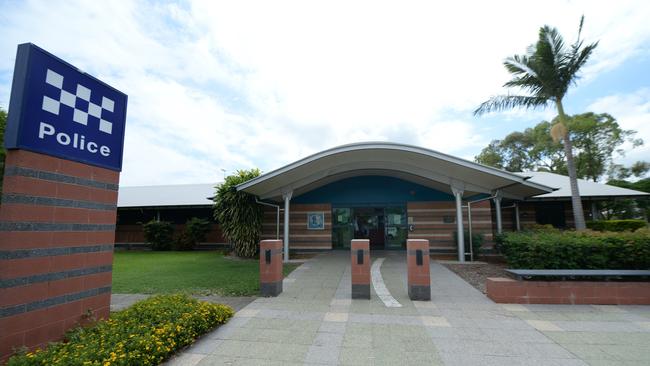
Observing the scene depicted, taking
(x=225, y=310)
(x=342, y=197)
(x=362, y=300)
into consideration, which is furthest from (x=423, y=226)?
(x=225, y=310)

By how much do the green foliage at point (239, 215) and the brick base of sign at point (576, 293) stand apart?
32.2 ft

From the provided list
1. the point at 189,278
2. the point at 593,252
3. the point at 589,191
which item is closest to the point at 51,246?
the point at 189,278

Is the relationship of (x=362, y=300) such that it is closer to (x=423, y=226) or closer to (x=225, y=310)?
(x=225, y=310)

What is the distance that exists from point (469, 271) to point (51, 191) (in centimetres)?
987

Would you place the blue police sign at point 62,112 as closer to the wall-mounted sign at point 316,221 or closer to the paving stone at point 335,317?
the paving stone at point 335,317

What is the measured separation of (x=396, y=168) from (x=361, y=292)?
667 cm

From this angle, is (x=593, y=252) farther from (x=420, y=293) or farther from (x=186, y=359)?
(x=186, y=359)

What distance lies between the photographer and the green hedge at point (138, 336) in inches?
119

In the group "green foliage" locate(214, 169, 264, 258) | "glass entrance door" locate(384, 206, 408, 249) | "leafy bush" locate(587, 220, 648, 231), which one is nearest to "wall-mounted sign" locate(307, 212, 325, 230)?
"green foliage" locate(214, 169, 264, 258)

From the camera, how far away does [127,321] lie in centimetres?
405

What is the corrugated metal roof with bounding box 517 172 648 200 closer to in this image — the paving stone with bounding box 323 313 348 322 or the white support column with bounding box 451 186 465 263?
the white support column with bounding box 451 186 465 263

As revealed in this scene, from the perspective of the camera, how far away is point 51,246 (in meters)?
3.62

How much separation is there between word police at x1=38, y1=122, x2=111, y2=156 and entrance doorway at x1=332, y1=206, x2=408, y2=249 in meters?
11.5

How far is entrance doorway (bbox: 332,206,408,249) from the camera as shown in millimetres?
14633
